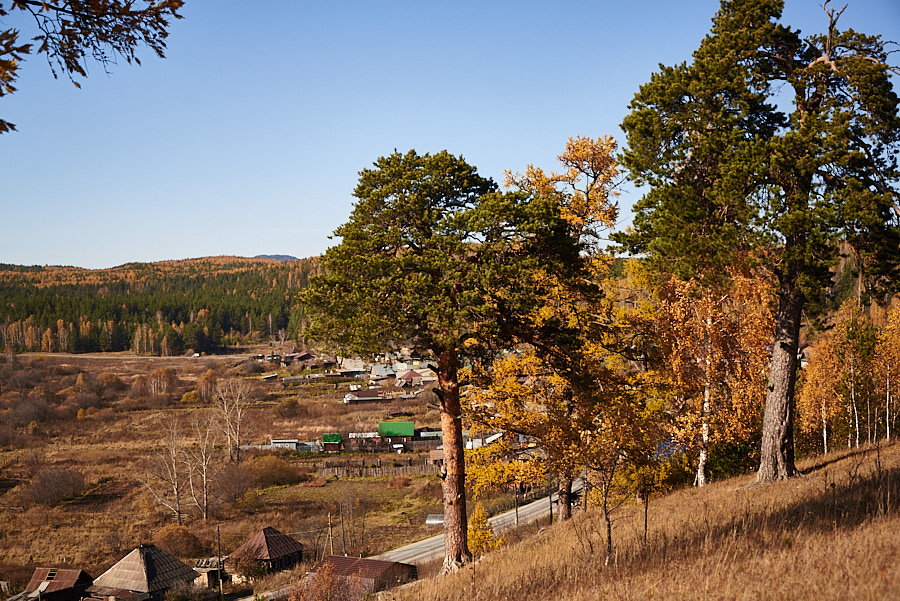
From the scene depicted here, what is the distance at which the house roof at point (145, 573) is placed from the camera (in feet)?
81.4

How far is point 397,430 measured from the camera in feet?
193

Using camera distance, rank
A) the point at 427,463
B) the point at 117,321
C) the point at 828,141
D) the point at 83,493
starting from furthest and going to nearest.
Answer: the point at 117,321 < the point at 427,463 < the point at 83,493 < the point at 828,141

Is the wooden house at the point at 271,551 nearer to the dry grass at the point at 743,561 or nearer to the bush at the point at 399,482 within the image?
the bush at the point at 399,482

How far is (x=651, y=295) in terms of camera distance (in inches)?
798

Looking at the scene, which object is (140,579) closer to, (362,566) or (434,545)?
(362,566)

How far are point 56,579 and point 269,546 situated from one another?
8.33 metres

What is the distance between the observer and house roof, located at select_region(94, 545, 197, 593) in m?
24.8

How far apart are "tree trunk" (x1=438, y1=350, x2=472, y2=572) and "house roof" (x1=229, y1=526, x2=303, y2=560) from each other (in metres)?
19.1

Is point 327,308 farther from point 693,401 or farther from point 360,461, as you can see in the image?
point 360,461

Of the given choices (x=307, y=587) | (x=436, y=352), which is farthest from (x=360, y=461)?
(x=436, y=352)

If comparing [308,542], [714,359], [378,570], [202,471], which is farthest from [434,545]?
[202,471]

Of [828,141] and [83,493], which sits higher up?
[828,141]

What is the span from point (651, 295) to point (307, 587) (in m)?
13.3

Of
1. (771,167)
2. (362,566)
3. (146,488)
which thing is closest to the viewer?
(771,167)
